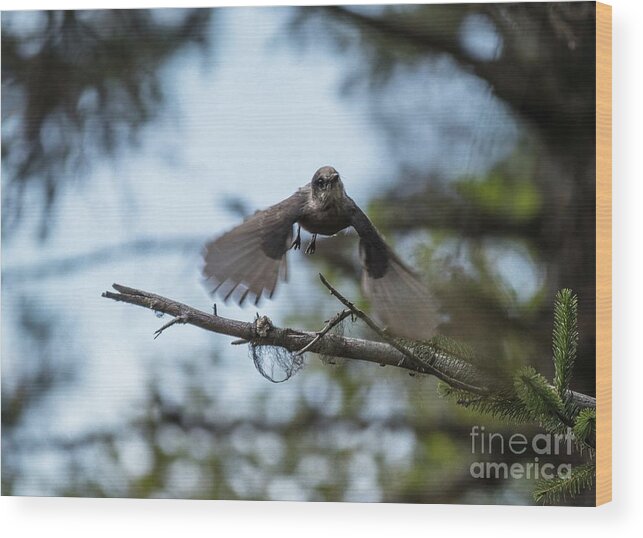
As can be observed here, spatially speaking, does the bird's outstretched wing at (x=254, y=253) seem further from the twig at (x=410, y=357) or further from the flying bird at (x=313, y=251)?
the twig at (x=410, y=357)

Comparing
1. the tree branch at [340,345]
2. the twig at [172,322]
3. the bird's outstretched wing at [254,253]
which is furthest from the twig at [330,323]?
the twig at [172,322]

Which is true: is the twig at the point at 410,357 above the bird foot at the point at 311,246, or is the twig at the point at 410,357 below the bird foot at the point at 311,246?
below

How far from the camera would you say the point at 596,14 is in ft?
8.21

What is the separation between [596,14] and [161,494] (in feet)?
4.72

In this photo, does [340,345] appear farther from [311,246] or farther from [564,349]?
[564,349]

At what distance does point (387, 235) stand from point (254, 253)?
0.98 ft

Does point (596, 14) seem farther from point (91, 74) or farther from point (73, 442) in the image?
point (73, 442)

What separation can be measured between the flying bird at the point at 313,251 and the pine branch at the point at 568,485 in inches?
16.3

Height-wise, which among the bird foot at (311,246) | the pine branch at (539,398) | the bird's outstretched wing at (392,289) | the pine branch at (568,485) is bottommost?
the pine branch at (568,485)

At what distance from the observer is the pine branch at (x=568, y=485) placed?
96.6 inches

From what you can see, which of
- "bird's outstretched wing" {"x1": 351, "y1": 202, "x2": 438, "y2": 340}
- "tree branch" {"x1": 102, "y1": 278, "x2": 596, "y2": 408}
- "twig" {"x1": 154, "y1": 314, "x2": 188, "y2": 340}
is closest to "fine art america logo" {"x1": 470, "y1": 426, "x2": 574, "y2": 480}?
"tree branch" {"x1": 102, "y1": 278, "x2": 596, "y2": 408}

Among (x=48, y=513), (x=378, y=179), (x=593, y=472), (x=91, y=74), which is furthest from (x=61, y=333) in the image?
(x=593, y=472)

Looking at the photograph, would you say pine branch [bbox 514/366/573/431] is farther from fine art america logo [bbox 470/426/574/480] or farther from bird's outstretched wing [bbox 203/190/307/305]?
bird's outstretched wing [bbox 203/190/307/305]

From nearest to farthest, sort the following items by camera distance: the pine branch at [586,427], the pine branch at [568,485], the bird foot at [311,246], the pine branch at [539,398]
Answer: the pine branch at [539,398], the pine branch at [586,427], the pine branch at [568,485], the bird foot at [311,246]
